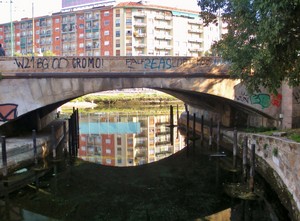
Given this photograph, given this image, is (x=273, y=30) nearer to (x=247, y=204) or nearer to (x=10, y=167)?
(x=247, y=204)

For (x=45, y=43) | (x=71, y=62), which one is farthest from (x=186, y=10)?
(x=71, y=62)

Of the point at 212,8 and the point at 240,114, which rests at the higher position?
the point at 212,8

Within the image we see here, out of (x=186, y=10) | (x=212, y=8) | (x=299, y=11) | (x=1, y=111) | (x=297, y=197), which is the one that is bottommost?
(x=297, y=197)

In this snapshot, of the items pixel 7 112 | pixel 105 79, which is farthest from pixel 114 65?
pixel 7 112

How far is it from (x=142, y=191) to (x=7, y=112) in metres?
10.3

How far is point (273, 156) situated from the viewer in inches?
658

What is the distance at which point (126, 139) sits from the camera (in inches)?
1379

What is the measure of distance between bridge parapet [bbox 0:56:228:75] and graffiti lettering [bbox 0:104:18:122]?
6.74 ft

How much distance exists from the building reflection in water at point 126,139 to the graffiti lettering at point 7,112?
631 centimetres

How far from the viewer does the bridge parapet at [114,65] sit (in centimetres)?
2203

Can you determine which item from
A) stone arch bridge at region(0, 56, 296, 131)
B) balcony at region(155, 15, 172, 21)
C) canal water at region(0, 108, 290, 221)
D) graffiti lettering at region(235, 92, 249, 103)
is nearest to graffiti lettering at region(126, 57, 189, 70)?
stone arch bridge at region(0, 56, 296, 131)

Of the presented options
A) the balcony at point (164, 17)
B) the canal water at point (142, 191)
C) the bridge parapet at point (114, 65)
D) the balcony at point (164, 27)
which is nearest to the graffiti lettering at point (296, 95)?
the bridge parapet at point (114, 65)

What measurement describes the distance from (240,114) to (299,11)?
19.1m

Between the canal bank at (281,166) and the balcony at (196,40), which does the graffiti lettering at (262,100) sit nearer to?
the canal bank at (281,166)
